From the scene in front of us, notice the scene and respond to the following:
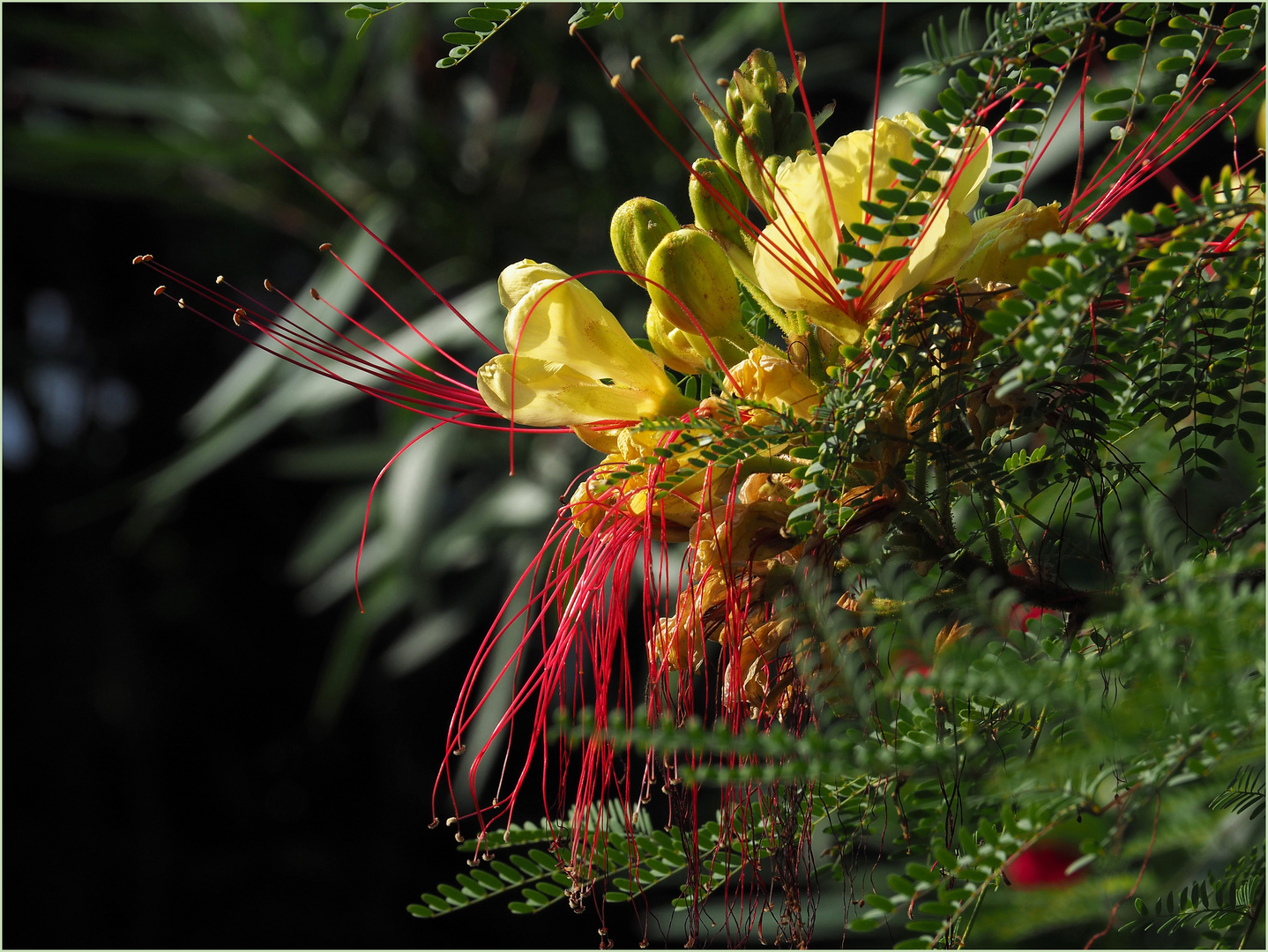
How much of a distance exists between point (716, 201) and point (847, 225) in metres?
0.07

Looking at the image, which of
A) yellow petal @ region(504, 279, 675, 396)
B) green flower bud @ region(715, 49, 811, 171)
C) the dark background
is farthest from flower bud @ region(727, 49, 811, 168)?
the dark background

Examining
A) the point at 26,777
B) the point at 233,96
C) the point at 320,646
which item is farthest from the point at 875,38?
the point at 26,777

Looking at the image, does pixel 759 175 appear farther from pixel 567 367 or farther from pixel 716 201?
pixel 567 367

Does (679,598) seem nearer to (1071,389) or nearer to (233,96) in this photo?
(1071,389)

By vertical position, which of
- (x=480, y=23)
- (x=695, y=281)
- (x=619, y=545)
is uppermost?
(x=480, y=23)

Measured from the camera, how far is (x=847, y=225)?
0.41 metres

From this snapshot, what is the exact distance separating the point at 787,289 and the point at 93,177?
85.3 inches

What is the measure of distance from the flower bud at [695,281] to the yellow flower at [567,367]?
3 centimetres

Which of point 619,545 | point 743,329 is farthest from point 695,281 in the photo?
point 619,545

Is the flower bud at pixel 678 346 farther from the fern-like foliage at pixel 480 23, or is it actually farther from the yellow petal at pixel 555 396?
the fern-like foliage at pixel 480 23

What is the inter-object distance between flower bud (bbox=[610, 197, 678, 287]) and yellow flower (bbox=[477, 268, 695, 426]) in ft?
0.10

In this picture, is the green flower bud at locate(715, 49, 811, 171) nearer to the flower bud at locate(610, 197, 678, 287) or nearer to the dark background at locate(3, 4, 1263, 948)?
the flower bud at locate(610, 197, 678, 287)

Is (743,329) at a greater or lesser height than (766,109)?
lesser

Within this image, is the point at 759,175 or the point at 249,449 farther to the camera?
the point at 249,449
